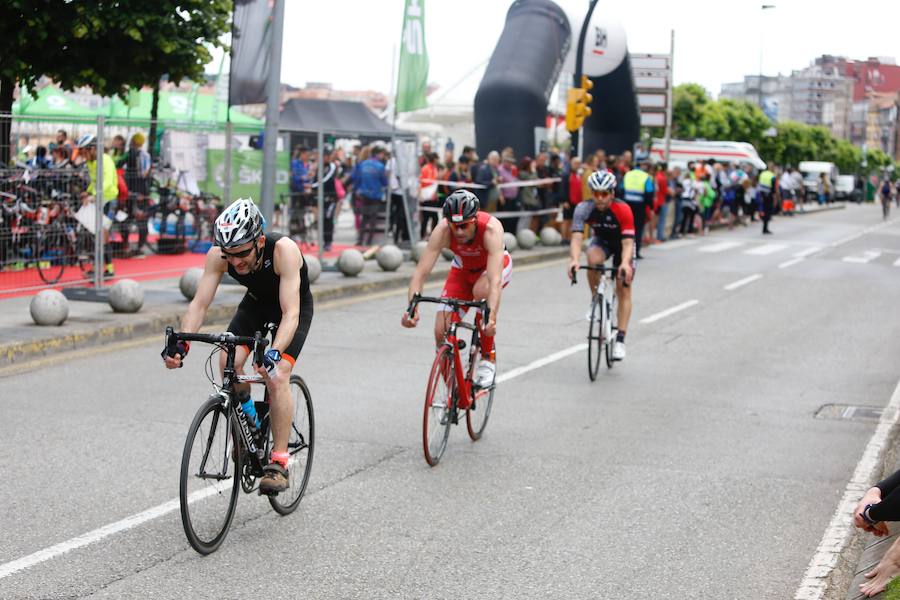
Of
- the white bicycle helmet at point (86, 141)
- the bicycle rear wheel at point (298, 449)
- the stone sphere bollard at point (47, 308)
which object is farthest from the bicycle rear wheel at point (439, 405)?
the white bicycle helmet at point (86, 141)

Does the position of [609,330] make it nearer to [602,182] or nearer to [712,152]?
[602,182]

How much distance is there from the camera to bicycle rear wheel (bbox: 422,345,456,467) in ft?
26.2

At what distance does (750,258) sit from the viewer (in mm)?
27125

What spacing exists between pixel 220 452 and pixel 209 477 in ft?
0.45

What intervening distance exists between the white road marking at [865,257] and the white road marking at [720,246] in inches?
109

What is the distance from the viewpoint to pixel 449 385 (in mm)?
8344

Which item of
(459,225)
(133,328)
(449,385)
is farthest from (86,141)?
(449,385)

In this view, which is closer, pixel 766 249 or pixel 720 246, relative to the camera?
pixel 766 249

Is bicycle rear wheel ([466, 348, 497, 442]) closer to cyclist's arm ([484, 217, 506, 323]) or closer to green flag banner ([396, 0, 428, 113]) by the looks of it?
cyclist's arm ([484, 217, 506, 323])

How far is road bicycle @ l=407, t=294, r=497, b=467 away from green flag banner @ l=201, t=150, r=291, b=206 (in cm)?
959

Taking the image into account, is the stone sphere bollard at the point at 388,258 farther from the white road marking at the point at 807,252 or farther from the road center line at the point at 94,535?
the road center line at the point at 94,535

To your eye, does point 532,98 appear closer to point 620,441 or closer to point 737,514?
point 620,441

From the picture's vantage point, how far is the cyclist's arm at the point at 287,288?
20.5 feet

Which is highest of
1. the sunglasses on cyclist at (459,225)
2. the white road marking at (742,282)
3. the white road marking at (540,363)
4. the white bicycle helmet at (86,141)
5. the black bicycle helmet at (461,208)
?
the white bicycle helmet at (86,141)
